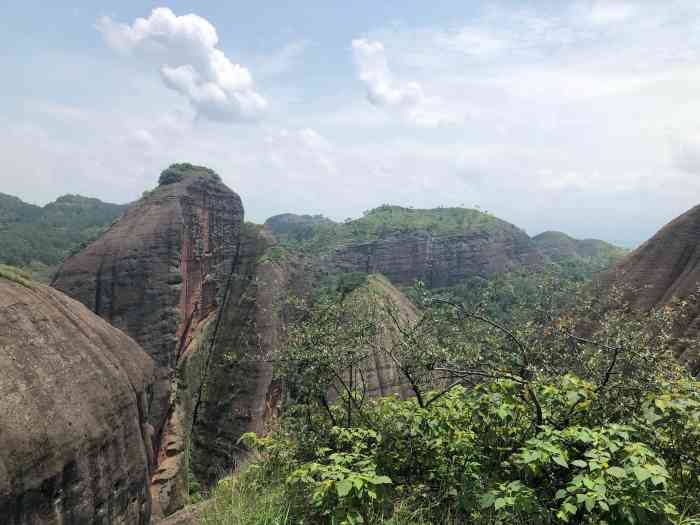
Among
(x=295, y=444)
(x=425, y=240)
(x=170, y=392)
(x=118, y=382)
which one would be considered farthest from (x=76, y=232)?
(x=295, y=444)

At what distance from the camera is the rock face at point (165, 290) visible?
33344 millimetres

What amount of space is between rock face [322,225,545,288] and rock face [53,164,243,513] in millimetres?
47067

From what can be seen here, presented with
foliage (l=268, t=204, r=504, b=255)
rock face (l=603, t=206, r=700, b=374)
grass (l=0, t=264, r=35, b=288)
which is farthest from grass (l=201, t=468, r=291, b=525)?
foliage (l=268, t=204, r=504, b=255)

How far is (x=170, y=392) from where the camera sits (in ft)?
112

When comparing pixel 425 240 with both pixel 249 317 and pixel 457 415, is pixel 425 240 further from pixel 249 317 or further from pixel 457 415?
pixel 457 415

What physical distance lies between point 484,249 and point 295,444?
9260 cm

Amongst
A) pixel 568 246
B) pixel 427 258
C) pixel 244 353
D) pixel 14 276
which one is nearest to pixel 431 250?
pixel 427 258

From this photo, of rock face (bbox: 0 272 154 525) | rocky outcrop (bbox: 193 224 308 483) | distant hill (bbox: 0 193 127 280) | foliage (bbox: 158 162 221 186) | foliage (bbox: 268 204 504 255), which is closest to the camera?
rock face (bbox: 0 272 154 525)

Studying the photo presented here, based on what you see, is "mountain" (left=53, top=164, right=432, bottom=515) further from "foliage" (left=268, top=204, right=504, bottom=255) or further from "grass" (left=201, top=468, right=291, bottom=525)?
"foliage" (left=268, top=204, right=504, bottom=255)

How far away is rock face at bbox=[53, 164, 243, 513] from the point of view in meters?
33.3

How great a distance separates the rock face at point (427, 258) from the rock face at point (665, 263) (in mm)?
56096

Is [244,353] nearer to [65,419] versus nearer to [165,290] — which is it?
[165,290]

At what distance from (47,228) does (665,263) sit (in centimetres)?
10963

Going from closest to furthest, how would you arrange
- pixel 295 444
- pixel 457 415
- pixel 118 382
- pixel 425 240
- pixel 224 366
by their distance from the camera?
pixel 457 415 → pixel 295 444 → pixel 118 382 → pixel 224 366 → pixel 425 240
